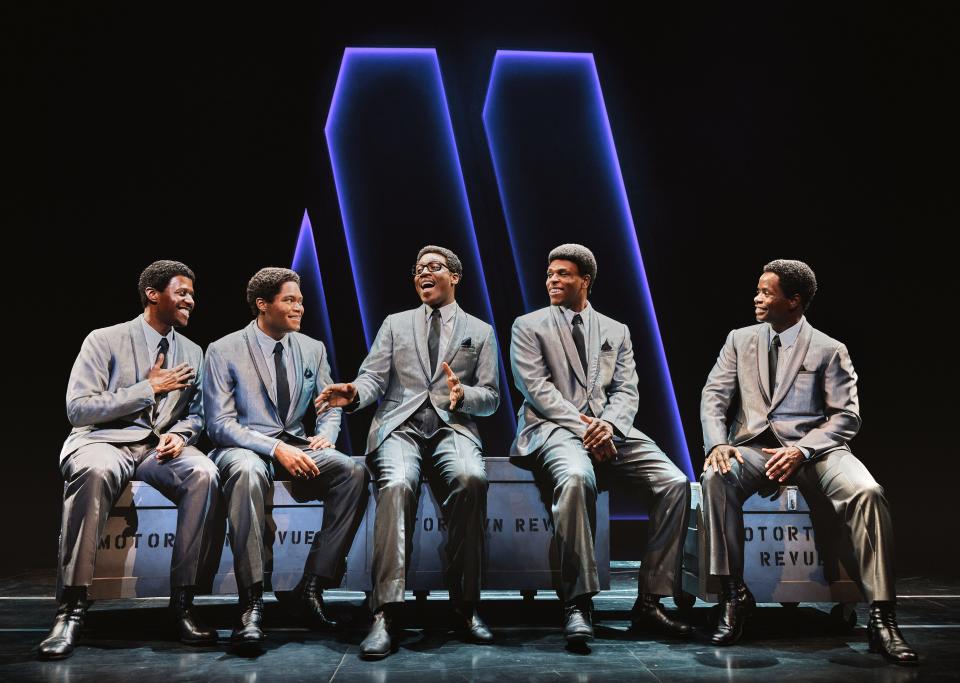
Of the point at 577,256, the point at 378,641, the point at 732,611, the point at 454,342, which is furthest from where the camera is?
the point at 577,256

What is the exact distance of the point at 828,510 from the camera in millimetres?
2762

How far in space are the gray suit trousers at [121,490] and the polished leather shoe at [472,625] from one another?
92 centimetres

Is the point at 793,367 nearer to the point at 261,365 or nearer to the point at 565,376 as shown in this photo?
the point at 565,376

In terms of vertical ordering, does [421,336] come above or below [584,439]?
above

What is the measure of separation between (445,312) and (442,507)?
2.80 ft

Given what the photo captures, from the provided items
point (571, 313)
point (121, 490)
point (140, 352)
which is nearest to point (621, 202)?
point (571, 313)

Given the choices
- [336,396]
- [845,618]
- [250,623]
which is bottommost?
[845,618]

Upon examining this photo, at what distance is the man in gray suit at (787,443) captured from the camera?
2.51 metres

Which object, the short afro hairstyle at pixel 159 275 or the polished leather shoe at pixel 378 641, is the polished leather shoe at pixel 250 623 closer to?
the polished leather shoe at pixel 378 641

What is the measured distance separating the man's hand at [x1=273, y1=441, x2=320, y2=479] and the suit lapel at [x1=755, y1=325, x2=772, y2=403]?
179 centimetres

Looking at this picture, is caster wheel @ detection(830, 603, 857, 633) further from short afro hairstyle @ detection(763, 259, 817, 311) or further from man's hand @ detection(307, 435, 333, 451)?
man's hand @ detection(307, 435, 333, 451)

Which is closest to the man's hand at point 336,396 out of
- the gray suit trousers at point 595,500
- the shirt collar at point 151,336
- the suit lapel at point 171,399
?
the suit lapel at point 171,399

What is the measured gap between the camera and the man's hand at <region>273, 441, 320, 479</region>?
2717mm

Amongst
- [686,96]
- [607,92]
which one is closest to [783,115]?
[686,96]
